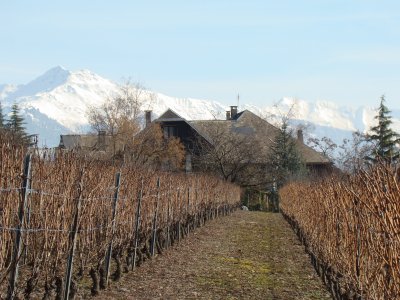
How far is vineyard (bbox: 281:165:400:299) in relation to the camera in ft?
18.7

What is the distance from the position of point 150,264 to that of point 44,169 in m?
5.23

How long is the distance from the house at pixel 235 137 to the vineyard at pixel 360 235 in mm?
38006

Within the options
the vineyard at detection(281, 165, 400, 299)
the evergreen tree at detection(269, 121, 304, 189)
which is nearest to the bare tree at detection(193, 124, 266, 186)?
the evergreen tree at detection(269, 121, 304, 189)

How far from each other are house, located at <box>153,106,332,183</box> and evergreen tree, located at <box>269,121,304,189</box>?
1.16 m

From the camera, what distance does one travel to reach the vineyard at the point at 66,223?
27.2ft

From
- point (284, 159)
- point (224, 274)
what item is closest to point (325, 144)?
point (284, 159)

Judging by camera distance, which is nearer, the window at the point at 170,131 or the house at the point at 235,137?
the house at the point at 235,137

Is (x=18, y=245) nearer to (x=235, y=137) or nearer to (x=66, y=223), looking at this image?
(x=66, y=223)

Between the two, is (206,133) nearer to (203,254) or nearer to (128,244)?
(203,254)

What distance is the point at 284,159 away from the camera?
55875 mm

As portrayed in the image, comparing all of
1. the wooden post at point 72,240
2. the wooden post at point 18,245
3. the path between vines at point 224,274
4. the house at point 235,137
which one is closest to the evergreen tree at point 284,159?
the house at point 235,137

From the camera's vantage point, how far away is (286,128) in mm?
58906

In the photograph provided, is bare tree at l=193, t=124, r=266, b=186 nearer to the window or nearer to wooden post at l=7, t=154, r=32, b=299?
the window

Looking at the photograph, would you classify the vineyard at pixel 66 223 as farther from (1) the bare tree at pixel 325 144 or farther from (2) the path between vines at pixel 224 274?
(1) the bare tree at pixel 325 144
